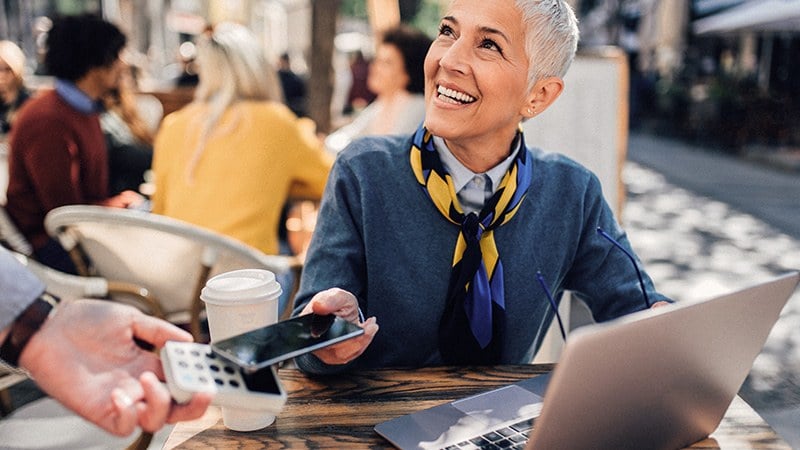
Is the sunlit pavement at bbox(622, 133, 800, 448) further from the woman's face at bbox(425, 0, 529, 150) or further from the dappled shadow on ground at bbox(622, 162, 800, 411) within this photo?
the woman's face at bbox(425, 0, 529, 150)

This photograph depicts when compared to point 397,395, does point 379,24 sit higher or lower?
higher

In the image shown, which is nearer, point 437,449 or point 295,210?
point 437,449

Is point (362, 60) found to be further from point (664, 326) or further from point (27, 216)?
point (664, 326)

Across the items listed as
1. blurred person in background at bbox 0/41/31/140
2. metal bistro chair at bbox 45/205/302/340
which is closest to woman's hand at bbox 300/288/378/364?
metal bistro chair at bbox 45/205/302/340

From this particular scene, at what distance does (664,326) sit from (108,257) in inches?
85.4

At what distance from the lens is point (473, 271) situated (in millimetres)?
1516

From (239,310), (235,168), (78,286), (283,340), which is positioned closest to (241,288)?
(239,310)

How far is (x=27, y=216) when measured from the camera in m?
3.15

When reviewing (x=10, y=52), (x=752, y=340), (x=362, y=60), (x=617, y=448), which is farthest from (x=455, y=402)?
(x=362, y=60)

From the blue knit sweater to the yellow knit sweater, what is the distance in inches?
55.0

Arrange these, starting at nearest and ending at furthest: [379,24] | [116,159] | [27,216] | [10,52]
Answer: [27,216] < [116,159] < [379,24] < [10,52]

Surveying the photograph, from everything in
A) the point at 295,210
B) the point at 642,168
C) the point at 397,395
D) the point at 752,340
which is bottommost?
the point at 642,168

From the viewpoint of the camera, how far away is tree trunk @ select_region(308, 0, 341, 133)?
547cm

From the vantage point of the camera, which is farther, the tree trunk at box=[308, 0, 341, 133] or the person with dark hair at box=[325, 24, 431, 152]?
the tree trunk at box=[308, 0, 341, 133]
